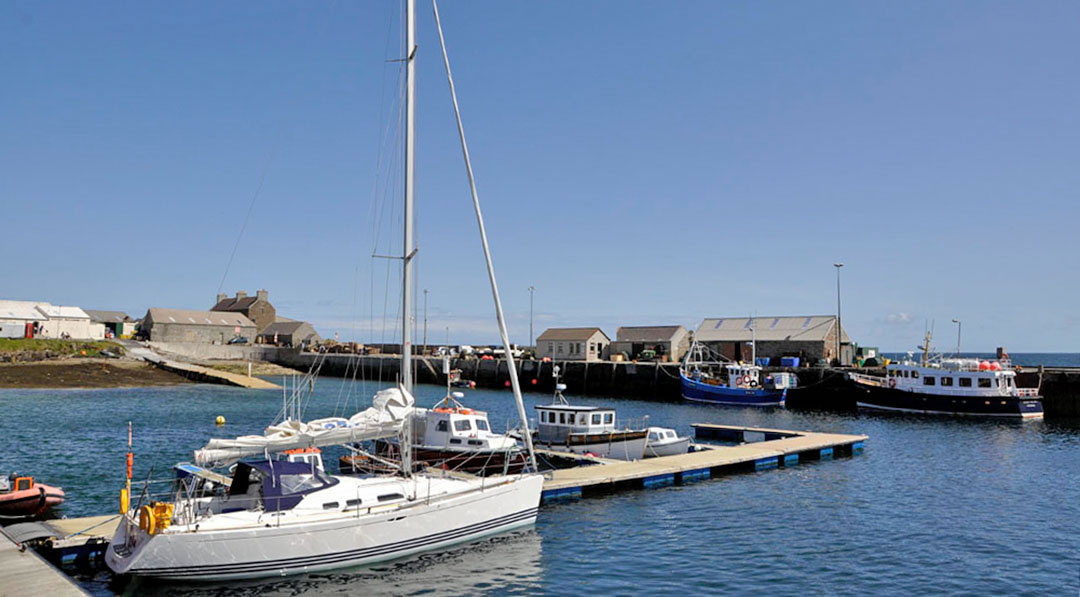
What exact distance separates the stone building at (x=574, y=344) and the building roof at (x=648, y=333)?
226 cm

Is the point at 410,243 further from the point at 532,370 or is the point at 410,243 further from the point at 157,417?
the point at 532,370

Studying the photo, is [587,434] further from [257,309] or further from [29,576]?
[257,309]

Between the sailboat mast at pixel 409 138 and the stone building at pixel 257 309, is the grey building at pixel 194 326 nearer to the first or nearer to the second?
the stone building at pixel 257 309

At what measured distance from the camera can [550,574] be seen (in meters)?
18.2

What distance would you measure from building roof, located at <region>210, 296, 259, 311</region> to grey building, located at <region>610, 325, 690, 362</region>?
76.0 m

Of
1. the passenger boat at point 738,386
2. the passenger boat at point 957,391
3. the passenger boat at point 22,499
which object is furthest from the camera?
the passenger boat at point 738,386

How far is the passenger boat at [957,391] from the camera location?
5747 cm

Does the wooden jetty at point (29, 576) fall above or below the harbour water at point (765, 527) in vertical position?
above

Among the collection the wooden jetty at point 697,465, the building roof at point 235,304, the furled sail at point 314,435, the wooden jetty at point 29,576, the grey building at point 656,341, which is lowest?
the wooden jetty at point 697,465

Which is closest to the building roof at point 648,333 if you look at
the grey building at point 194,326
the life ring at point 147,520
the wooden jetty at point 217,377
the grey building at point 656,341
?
the grey building at point 656,341

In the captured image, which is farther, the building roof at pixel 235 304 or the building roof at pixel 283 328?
the building roof at pixel 235 304

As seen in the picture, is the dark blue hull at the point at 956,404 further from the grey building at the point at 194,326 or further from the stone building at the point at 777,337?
the grey building at the point at 194,326

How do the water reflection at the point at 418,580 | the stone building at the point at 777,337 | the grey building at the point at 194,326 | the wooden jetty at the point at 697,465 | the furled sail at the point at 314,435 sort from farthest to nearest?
the grey building at the point at 194,326 → the stone building at the point at 777,337 → the wooden jetty at the point at 697,465 → the furled sail at the point at 314,435 → the water reflection at the point at 418,580

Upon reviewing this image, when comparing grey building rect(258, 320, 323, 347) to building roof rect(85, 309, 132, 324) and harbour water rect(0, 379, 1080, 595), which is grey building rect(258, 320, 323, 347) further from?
harbour water rect(0, 379, 1080, 595)
